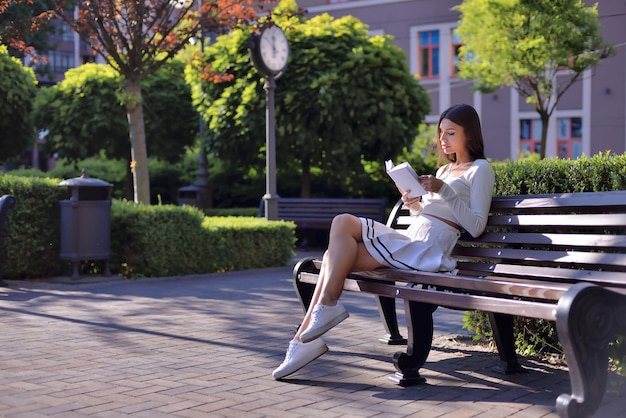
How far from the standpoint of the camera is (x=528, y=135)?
105 feet

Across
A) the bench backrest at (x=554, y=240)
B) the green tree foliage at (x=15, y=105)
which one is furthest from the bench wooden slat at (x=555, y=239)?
the green tree foliage at (x=15, y=105)

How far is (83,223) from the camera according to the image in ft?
32.7

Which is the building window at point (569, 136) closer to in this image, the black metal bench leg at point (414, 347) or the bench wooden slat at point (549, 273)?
the bench wooden slat at point (549, 273)

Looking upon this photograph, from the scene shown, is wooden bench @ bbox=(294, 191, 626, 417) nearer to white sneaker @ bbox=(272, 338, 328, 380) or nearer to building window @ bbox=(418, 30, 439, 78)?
white sneaker @ bbox=(272, 338, 328, 380)

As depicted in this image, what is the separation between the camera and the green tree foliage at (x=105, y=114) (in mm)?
23312

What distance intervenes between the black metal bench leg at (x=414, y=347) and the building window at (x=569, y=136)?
27.2m

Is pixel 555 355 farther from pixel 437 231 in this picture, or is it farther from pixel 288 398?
pixel 288 398

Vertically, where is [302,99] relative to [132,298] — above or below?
above

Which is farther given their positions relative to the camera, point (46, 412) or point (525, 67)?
point (525, 67)

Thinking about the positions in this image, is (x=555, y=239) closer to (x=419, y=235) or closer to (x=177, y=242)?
(x=419, y=235)

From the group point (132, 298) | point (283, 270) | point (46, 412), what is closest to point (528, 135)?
point (283, 270)

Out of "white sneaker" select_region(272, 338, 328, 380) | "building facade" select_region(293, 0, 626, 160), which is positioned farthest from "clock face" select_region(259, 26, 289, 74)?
"building facade" select_region(293, 0, 626, 160)

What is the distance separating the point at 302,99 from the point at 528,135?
50.1ft

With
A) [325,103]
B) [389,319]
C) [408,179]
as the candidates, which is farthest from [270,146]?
[408,179]
